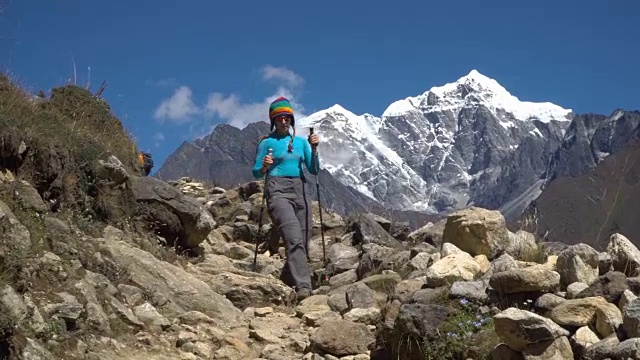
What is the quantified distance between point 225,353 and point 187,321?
808mm

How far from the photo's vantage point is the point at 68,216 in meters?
8.08

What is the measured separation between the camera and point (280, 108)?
10664 millimetres

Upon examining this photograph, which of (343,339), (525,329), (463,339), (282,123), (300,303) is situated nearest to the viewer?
(525,329)

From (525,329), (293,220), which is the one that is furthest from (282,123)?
(525,329)

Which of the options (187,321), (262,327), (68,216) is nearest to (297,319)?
(262,327)

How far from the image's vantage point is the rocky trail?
17.3 ft

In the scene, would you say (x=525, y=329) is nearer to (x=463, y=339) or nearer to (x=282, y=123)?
(x=463, y=339)

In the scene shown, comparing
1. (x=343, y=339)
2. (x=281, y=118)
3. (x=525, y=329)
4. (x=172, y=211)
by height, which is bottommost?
(x=525, y=329)

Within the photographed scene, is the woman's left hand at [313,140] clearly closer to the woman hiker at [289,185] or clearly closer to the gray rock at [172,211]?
the woman hiker at [289,185]

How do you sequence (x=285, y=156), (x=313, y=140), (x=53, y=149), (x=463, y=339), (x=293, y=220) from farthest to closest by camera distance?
(x=313, y=140)
(x=285, y=156)
(x=293, y=220)
(x=53, y=149)
(x=463, y=339)

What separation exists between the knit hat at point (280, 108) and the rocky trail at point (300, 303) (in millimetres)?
2404

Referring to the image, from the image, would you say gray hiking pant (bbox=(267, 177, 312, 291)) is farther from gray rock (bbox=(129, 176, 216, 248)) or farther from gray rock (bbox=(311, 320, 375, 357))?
gray rock (bbox=(311, 320, 375, 357))

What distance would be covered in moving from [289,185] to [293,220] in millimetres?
593

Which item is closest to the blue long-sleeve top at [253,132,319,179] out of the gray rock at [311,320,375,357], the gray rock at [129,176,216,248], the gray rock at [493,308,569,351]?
the gray rock at [129,176,216,248]
